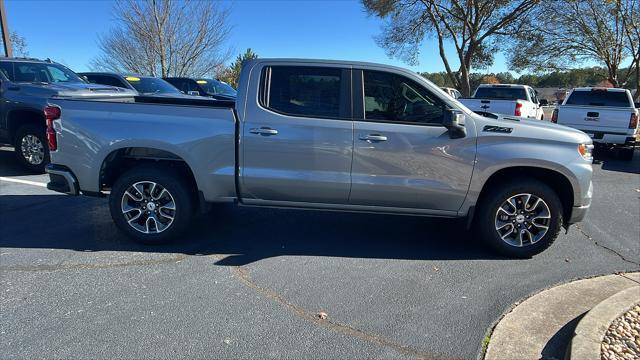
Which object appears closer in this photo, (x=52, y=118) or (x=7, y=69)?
(x=52, y=118)

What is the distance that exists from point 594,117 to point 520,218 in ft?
27.2

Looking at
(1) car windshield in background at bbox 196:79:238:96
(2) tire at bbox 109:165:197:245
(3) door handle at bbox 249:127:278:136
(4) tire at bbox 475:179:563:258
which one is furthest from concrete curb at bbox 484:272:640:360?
(1) car windshield in background at bbox 196:79:238:96

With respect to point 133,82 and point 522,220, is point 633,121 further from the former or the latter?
point 133,82

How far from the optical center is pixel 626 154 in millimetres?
11719

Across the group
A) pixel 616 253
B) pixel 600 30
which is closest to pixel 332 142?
pixel 616 253

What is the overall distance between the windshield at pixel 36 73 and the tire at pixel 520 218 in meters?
8.13

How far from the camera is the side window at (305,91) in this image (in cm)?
457

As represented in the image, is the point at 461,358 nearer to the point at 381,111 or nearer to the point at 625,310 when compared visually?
the point at 625,310

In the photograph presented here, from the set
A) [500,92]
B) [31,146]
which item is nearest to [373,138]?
[31,146]

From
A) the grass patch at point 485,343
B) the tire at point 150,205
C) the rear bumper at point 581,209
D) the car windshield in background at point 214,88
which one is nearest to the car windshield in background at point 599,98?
the rear bumper at point 581,209

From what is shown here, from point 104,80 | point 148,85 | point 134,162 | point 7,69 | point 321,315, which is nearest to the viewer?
point 321,315

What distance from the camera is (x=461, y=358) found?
302 centimetres

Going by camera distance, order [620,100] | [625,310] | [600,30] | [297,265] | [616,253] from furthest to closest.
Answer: [600,30] → [620,100] → [616,253] → [297,265] → [625,310]

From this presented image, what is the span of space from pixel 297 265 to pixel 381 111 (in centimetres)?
173
